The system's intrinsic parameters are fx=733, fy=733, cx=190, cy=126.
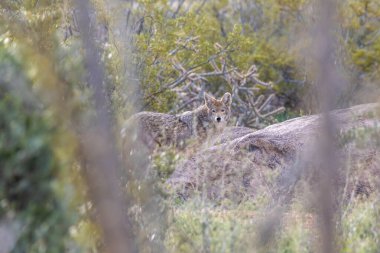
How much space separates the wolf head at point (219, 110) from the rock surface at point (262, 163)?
10.4 ft

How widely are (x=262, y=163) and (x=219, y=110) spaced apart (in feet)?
16.0

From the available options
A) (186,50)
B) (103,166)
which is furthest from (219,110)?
(103,166)

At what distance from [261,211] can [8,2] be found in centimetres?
438

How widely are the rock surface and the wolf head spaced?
125 inches

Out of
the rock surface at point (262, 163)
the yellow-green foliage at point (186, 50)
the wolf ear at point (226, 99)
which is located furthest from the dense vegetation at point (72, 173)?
the wolf ear at point (226, 99)

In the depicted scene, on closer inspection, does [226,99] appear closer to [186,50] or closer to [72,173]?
[186,50]

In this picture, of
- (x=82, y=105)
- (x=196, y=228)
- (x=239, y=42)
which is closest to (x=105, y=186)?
(x=82, y=105)

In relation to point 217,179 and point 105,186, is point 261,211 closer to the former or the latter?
point 217,179

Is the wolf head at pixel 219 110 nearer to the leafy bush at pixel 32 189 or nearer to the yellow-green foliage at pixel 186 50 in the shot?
the yellow-green foliage at pixel 186 50

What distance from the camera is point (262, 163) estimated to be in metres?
8.27

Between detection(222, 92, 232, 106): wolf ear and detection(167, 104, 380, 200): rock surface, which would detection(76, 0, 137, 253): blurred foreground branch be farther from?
detection(222, 92, 232, 106): wolf ear

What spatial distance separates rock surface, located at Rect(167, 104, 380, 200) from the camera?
6825mm

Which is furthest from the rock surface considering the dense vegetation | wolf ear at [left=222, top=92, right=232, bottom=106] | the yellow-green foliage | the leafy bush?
wolf ear at [left=222, top=92, right=232, bottom=106]

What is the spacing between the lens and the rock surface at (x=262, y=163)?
269 inches
